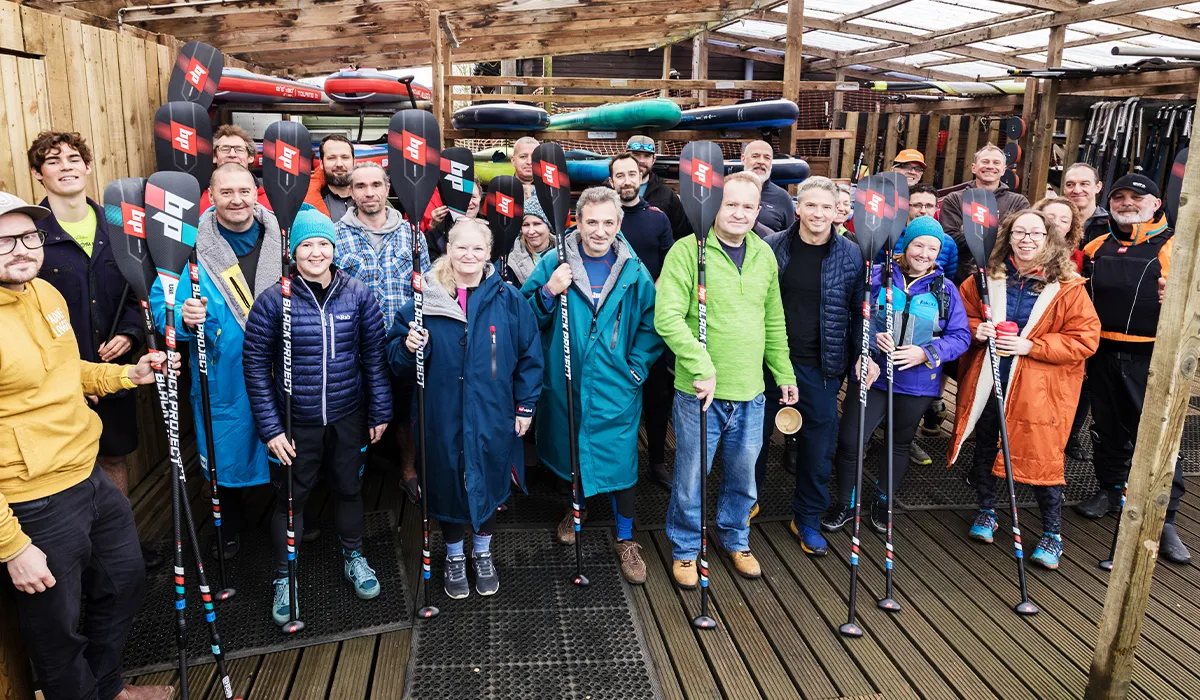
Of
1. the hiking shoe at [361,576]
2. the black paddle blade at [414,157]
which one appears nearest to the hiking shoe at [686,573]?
the hiking shoe at [361,576]

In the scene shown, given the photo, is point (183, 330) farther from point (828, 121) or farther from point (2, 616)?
point (828, 121)

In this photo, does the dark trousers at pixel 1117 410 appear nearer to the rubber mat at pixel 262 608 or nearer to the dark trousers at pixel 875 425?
the dark trousers at pixel 875 425

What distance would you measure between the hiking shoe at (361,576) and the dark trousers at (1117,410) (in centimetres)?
350

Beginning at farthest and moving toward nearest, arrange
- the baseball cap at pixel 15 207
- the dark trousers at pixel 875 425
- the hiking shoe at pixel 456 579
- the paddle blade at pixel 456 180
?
the paddle blade at pixel 456 180 → the dark trousers at pixel 875 425 → the hiking shoe at pixel 456 579 → the baseball cap at pixel 15 207

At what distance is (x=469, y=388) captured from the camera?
2934 millimetres

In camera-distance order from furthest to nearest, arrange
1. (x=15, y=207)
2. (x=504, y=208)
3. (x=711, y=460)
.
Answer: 1. (x=504, y=208)
2. (x=711, y=460)
3. (x=15, y=207)

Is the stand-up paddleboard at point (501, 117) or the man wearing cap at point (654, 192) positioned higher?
the stand-up paddleboard at point (501, 117)

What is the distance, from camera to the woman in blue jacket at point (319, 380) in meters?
2.77

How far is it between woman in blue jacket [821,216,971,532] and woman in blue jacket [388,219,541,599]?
161cm

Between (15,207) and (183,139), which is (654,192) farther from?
(15,207)

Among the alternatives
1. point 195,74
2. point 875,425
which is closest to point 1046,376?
point 875,425

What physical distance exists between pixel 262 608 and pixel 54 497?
3.82 feet

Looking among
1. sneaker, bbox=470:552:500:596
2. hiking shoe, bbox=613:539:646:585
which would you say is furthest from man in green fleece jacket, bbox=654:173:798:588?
sneaker, bbox=470:552:500:596

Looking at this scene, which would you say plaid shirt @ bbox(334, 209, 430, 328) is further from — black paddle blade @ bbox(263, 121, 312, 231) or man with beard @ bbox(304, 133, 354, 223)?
black paddle blade @ bbox(263, 121, 312, 231)
